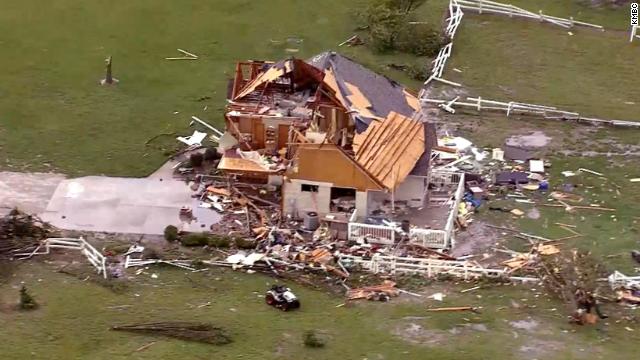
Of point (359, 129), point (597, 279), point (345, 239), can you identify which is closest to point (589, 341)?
point (597, 279)

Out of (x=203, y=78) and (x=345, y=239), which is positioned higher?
(x=203, y=78)

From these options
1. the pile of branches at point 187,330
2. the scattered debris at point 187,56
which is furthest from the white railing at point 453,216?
the scattered debris at point 187,56

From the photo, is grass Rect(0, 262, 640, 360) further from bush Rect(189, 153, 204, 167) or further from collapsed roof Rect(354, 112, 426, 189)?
bush Rect(189, 153, 204, 167)

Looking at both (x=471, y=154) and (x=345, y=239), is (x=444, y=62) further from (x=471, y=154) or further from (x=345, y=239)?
(x=345, y=239)

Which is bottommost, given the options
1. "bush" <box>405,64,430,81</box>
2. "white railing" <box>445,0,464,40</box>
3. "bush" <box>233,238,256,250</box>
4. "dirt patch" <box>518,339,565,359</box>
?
"dirt patch" <box>518,339,565,359</box>

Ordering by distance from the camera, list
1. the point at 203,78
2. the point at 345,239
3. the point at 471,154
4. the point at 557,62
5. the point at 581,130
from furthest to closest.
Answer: the point at 557,62, the point at 203,78, the point at 581,130, the point at 471,154, the point at 345,239

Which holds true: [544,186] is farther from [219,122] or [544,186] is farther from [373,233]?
[219,122]

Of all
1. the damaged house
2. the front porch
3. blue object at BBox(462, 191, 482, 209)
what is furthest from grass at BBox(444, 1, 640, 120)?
blue object at BBox(462, 191, 482, 209)
